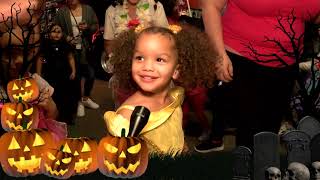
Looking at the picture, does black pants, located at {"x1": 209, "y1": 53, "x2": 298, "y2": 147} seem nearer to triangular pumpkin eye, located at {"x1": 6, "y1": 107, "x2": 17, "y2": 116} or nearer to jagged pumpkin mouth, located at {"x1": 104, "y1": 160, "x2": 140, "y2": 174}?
jagged pumpkin mouth, located at {"x1": 104, "y1": 160, "x2": 140, "y2": 174}

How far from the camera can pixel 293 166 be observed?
1.47 m

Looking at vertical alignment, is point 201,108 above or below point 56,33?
below

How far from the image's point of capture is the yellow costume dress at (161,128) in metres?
1.62

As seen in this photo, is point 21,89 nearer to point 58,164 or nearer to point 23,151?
point 23,151

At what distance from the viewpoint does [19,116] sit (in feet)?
6.22

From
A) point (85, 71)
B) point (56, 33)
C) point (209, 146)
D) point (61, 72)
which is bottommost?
point (209, 146)

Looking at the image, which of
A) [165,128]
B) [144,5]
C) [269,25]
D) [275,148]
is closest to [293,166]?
[275,148]

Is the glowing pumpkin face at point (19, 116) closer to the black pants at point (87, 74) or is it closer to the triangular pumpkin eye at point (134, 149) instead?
the triangular pumpkin eye at point (134, 149)

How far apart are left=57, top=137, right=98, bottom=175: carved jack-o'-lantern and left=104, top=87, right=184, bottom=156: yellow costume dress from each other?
0.10 metres

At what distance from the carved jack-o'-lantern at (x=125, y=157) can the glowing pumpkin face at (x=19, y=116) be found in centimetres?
54

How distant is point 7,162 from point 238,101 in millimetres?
792

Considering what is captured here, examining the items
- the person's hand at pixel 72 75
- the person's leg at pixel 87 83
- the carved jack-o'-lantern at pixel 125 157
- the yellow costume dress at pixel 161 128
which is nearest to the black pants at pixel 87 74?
the person's leg at pixel 87 83

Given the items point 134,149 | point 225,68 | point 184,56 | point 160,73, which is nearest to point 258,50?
point 225,68

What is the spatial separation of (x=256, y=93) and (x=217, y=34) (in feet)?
0.77
